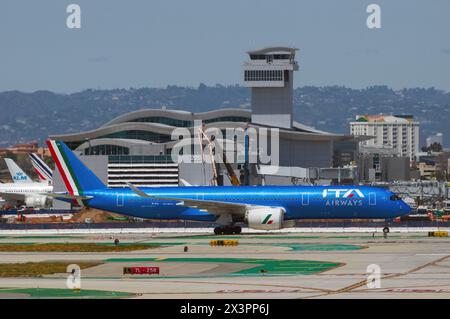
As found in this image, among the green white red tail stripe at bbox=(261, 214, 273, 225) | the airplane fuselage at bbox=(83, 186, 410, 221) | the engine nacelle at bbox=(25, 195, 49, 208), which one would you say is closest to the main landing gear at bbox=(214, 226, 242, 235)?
the airplane fuselage at bbox=(83, 186, 410, 221)

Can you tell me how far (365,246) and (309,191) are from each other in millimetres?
17023

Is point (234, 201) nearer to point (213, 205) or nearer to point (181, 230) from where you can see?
point (213, 205)

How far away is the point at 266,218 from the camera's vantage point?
318 feet

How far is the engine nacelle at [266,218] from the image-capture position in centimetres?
9688

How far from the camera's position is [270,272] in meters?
61.3

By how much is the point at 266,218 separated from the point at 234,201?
15.2 ft

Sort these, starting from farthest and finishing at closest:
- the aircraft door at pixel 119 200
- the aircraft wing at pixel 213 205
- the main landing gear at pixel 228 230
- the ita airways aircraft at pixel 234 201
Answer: the aircraft door at pixel 119 200 → the main landing gear at pixel 228 230 → the aircraft wing at pixel 213 205 → the ita airways aircraft at pixel 234 201

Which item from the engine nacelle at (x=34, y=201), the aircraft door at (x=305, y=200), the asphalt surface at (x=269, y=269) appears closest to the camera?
the asphalt surface at (x=269, y=269)

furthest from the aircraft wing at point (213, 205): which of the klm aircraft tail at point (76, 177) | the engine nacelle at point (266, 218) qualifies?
the klm aircraft tail at point (76, 177)

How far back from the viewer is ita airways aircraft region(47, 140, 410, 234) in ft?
318

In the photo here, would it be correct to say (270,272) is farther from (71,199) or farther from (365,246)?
(71,199)

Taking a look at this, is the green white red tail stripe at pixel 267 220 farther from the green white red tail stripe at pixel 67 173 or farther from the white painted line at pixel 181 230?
the green white red tail stripe at pixel 67 173

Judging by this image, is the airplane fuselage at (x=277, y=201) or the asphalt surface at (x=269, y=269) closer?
the asphalt surface at (x=269, y=269)

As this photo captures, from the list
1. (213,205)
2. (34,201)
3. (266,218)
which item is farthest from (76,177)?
(34,201)
